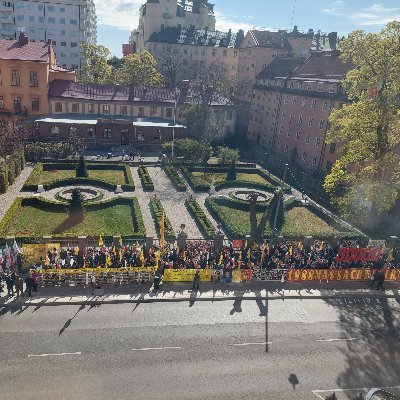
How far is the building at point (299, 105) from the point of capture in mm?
51562

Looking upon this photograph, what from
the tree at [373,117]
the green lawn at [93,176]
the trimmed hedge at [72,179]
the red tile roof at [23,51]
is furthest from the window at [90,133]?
the tree at [373,117]

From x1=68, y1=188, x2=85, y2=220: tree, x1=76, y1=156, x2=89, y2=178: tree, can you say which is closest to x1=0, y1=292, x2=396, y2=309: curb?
x1=68, y1=188, x2=85, y2=220: tree

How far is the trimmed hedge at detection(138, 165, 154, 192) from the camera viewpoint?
40.6 m

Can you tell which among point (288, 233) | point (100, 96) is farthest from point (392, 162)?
point (100, 96)

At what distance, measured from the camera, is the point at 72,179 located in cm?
4031

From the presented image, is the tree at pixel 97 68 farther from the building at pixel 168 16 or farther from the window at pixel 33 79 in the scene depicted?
the building at pixel 168 16

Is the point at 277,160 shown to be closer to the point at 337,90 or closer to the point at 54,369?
the point at 337,90

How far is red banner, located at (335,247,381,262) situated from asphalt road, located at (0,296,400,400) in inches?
170

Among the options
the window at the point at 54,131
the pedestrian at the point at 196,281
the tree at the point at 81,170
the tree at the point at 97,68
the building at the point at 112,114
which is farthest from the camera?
the tree at the point at 97,68

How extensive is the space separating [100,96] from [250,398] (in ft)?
173

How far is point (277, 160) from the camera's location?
5597 centimetres

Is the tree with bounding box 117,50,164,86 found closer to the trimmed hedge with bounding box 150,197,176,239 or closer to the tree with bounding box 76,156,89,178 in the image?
the tree with bounding box 76,156,89,178

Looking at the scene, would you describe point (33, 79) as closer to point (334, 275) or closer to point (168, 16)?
point (334, 275)

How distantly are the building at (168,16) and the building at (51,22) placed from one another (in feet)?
53.6
